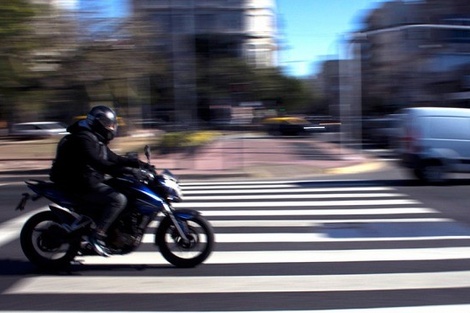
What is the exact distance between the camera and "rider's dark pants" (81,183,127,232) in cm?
600

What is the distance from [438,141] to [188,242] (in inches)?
376

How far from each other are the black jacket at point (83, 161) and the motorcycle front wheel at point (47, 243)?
1.50 feet

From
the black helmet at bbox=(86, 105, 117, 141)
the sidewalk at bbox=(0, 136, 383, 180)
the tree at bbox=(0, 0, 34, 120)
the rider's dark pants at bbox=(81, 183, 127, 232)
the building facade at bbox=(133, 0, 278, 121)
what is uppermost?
the building facade at bbox=(133, 0, 278, 121)

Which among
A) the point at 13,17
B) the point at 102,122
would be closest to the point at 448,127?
the point at 102,122

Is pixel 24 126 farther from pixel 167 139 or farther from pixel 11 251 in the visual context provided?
pixel 11 251

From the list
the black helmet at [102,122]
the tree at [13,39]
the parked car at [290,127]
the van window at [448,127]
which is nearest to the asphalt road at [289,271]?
the black helmet at [102,122]

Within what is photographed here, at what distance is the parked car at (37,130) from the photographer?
41.8m

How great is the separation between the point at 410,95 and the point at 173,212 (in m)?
44.3

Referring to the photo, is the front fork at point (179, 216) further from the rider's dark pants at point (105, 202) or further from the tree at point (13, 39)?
the tree at point (13, 39)

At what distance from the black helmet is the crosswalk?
Result: 1435 millimetres

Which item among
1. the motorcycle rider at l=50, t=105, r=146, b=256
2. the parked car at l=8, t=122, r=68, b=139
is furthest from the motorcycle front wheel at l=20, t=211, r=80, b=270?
the parked car at l=8, t=122, r=68, b=139

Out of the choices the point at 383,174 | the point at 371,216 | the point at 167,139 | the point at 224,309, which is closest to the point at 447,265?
the point at 224,309

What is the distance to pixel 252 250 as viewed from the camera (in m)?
7.21

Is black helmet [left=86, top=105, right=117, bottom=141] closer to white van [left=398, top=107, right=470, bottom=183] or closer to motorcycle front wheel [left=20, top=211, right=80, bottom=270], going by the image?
motorcycle front wheel [left=20, top=211, right=80, bottom=270]
